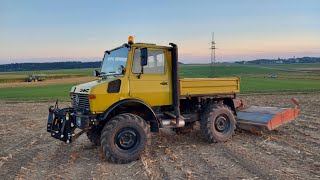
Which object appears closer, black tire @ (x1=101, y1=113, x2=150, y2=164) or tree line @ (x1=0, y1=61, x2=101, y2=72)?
black tire @ (x1=101, y1=113, x2=150, y2=164)

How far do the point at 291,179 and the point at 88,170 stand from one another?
4034 millimetres

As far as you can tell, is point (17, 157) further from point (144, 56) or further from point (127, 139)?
point (144, 56)

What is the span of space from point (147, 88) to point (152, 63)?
648 millimetres

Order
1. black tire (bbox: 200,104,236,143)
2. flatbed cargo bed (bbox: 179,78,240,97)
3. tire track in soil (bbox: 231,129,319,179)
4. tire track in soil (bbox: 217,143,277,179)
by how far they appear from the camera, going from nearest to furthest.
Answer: tire track in soil (bbox: 217,143,277,179)
tire track in soil (bbox: 231,129,319,179)
flatbed cargo bed (bbox: 179,78,240,97)
black tire (bbox: 200,104,236,143)

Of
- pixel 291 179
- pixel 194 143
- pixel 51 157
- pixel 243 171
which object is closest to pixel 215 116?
pixel 194 143

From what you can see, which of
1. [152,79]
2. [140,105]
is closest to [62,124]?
[140,105]

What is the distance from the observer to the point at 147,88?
8.30 m

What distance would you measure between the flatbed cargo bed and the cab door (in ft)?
1.65

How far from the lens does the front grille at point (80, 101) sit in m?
7.79

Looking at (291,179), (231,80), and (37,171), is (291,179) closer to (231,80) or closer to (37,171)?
(231,80)

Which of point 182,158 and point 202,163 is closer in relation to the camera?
point 202,163

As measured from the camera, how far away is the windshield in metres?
8.13

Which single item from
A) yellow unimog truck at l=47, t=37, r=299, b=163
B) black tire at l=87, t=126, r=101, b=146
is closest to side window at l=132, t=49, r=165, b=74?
yellow unimog truck at l=47, t=37, r=299, b=163

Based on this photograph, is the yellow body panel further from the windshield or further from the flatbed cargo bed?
the windshield
